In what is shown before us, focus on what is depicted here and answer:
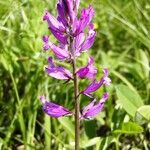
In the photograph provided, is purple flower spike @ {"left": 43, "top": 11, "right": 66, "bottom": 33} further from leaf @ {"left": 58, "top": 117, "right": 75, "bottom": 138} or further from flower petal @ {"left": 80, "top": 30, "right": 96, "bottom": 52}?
leaf @ {"left": 58, "top": 117, "right": 75, "bottom": 138}

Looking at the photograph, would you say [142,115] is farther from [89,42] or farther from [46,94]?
[46,94]

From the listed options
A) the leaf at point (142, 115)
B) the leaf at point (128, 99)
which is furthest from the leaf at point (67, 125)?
the leaf at point (142, 115)

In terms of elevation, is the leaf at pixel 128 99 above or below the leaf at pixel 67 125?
above

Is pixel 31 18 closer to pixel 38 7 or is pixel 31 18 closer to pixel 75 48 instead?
pixel 38 7

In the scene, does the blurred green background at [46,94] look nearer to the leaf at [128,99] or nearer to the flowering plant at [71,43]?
the leaf at [128,99]

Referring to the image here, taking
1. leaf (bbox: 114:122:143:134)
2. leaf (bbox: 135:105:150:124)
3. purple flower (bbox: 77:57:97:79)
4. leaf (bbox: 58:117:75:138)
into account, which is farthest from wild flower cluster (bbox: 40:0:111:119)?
leaf (bbox: 58:117:75:138)

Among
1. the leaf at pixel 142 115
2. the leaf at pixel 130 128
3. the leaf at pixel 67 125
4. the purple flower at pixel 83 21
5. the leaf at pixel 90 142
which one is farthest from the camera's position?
the leaf at pixel 67 125

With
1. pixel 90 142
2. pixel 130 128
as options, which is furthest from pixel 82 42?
pixel 90 142
